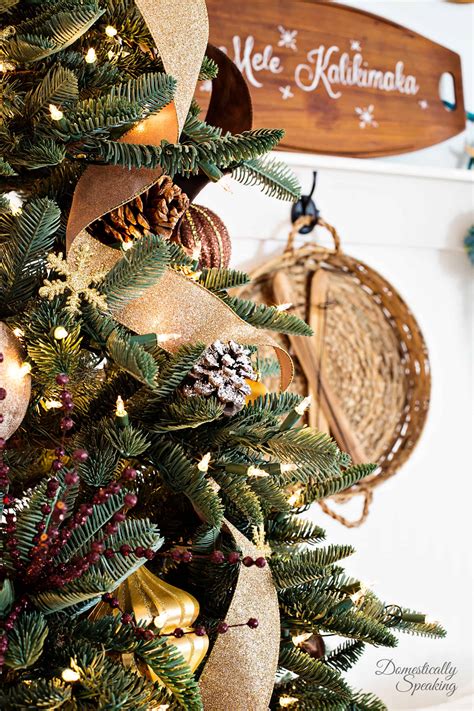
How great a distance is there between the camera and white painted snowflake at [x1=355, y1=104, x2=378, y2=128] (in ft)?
4.87

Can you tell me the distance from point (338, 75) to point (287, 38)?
0.41 ft

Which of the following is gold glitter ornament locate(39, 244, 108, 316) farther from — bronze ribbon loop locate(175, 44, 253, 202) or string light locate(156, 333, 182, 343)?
bronze ribbon loop locate(175, 44, 253, 202)

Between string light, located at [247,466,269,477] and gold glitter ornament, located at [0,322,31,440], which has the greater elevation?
gold glitter ornament, located at [0,322,31,440]

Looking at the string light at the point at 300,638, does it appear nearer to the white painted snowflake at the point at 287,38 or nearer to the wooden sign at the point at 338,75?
the wooden sign at the point at 338,75

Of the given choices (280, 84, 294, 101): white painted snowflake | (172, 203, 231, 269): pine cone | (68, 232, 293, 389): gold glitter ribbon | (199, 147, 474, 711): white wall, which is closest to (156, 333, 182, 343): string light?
(68, 232, 293, 389): gold glitter ribbon

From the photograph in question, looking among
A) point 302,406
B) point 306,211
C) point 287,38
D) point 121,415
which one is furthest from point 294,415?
point 287,38

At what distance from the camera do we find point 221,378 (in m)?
0.46

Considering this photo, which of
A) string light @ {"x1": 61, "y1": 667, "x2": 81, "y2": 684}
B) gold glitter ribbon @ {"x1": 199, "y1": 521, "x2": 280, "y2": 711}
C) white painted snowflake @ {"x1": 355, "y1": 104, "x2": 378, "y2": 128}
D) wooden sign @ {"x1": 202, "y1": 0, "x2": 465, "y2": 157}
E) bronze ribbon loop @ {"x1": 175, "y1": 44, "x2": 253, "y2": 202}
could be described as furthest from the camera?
white painted snowflake @ {"x1": 355, "y1": 104, "x2": 378, "y2": 128}

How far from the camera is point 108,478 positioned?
0.44 meters

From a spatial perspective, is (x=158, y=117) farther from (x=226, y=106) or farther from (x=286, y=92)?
(x=286, y=92)

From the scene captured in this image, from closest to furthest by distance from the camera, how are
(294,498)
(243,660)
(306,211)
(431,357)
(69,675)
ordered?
(69,675) < (243,660) < (294,498) < (306,211) < (431,357)

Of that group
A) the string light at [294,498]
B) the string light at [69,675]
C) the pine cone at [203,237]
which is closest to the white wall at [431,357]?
the pine cone at [203,237]

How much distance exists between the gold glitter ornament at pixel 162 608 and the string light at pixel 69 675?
0.24 ft

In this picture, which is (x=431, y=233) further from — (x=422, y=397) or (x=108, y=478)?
(x=108, y=478)
